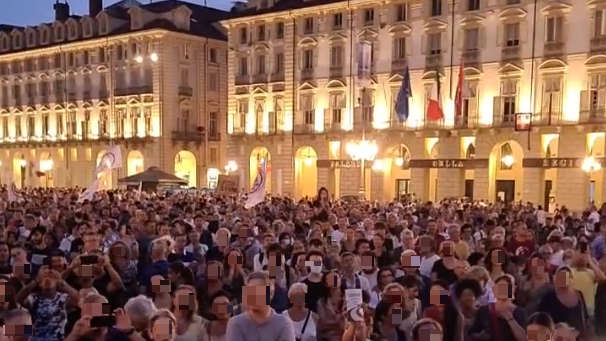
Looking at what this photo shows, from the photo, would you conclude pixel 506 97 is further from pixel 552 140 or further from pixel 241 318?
pixel 241 318

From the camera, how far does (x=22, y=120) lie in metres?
72.9

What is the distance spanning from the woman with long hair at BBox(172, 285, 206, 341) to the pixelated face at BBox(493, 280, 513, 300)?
292 centimetres

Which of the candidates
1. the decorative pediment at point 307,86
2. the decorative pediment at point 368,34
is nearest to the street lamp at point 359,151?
the decorative pediment at point 307,86

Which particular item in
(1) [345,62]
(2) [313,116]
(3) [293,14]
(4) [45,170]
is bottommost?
(4) [45,170]

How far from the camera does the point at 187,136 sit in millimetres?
60000

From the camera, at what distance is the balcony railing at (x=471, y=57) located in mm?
41750

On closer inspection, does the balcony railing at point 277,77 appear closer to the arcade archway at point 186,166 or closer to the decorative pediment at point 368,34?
the decorative pediment at point 368,34

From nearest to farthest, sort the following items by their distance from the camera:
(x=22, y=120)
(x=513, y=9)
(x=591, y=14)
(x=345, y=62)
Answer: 1. (x=591, y=14)
2. (x=513, y=9)
3. (x=345, y=62)
4. (x=22, y=120)

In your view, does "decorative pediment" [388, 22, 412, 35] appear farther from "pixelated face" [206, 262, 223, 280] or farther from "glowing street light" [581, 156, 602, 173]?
"pixelated face" [206, 262, 223, 280]

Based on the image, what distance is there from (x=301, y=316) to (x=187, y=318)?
1110 mm

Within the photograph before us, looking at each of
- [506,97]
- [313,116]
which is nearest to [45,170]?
[313,116]

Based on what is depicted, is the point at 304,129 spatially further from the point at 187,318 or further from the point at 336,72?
the point at 187,318

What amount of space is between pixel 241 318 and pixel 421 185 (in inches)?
1540

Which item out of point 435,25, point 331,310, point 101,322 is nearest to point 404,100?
point 435,25
